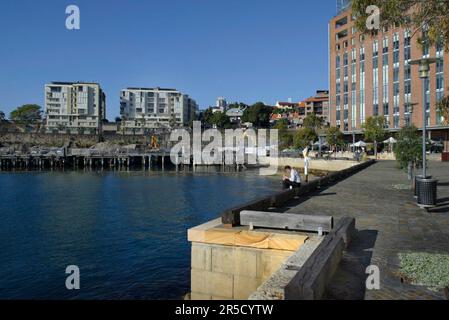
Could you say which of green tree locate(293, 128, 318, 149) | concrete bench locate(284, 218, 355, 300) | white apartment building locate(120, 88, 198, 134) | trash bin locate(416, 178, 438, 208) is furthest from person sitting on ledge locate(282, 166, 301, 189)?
white apartment building locate(120, 88, 198, 134)

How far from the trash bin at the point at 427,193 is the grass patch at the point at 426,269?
5851 mm

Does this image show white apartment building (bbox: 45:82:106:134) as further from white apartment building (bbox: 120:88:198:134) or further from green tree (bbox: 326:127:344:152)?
green tree (bbox: 326:127:344:152)

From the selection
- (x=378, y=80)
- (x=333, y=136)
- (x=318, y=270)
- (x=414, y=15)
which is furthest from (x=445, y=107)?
(x=378, y=80)

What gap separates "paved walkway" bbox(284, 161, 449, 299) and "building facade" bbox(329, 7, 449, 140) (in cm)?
5509

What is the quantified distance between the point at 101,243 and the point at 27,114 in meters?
159

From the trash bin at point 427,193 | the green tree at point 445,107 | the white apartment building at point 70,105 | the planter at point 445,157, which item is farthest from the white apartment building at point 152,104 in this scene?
the green tree at point 445,107

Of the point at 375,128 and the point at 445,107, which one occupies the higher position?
the point at 375,128

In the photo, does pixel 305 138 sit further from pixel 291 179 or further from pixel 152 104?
pixel 152 104

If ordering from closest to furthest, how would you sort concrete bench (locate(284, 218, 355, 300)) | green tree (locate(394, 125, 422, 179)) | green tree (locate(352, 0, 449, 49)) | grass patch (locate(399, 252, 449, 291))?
concrete bench (locate(284, 218, 355, 300))
grass patch (locate(399, 252, 449, 291))
green tree (locate(352, 0, 449, 49))
green tree (locate(394, 125, 422, 179))

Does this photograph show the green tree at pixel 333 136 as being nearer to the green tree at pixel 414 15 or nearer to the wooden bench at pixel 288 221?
the green tree at pixel 414 15

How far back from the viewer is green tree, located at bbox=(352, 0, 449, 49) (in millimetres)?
9680

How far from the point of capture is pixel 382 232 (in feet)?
32.9

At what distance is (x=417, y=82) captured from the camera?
2773 inches
